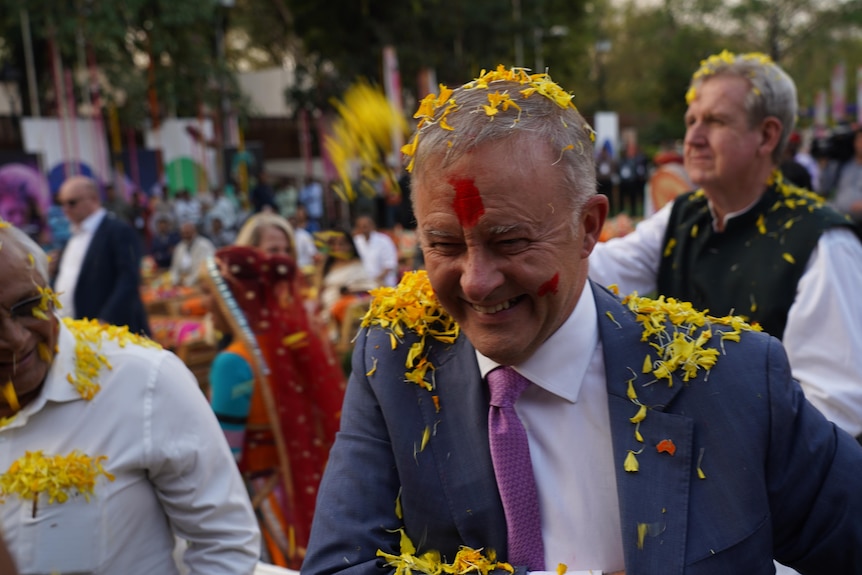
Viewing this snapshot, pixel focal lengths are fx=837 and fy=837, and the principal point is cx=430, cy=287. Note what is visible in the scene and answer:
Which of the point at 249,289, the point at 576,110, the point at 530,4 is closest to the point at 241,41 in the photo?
the point at 530,4

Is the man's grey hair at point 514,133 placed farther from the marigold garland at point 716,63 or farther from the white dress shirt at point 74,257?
the white dress shirt at point 74,257

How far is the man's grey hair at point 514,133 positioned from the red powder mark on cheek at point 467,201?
0.05m

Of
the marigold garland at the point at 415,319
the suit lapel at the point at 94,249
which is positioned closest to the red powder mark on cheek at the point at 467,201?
the marigold garland at the point at 415,319

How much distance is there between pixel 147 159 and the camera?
61.1ft

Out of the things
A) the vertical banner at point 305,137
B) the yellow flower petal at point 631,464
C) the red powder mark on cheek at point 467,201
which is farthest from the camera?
the vertical banner at point 305,137

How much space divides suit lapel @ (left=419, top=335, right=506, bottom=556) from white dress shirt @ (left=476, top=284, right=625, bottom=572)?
5cm

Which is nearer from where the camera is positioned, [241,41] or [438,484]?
[438,484]

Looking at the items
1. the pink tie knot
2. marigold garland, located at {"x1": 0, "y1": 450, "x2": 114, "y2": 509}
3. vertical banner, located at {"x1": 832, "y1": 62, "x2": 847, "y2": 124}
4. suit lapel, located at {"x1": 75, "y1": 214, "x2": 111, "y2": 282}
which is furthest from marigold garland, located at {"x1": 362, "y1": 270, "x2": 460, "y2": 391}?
vertical banner, located at {"x1": 832, "y1": 62, "x2": 847, "y2": 124}

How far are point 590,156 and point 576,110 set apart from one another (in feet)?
0.31

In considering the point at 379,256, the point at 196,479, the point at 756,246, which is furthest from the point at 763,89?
the point at 379,256

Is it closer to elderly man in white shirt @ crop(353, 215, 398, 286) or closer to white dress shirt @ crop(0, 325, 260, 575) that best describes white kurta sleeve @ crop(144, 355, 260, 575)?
white dress shirt @ crop(0, 325, 260, 575)

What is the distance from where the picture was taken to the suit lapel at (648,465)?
58.2 inches

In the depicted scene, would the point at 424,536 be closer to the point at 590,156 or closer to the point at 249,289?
the point at 590,156

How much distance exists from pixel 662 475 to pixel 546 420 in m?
0.24
